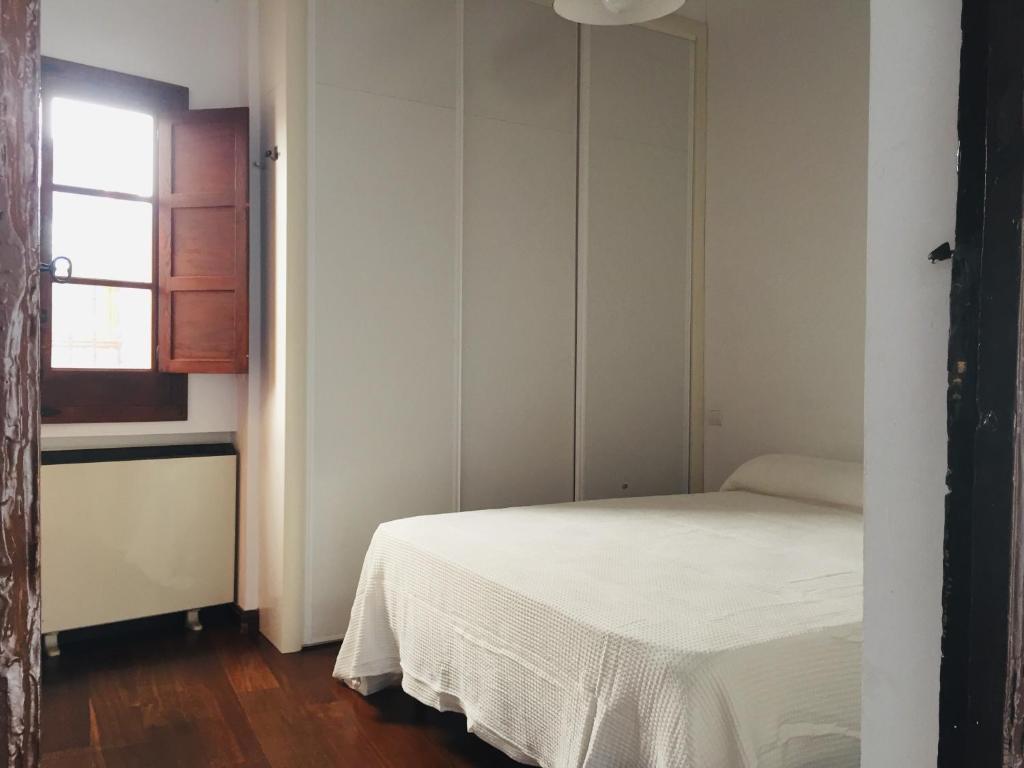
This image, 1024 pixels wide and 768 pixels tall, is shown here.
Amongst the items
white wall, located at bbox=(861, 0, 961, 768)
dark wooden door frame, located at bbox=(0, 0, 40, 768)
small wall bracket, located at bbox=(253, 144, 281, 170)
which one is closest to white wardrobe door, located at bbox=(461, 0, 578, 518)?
small wall bracket, located at bbox=(253, 144, 281, 170)

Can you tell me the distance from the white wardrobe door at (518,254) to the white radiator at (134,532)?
40.3 inches

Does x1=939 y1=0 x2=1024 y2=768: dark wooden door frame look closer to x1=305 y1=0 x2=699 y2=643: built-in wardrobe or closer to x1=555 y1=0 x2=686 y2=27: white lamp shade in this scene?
x1=555 y1=0 x2=686 y2=27: white lamp shade

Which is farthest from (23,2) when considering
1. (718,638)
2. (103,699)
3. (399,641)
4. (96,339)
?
(96,339)

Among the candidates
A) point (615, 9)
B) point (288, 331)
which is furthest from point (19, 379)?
point (288, 331)

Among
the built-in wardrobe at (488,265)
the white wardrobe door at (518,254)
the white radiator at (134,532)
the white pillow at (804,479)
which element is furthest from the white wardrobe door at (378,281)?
the white pillow at (804,479)

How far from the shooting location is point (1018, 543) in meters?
0.59

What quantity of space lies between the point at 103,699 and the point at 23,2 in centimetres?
269

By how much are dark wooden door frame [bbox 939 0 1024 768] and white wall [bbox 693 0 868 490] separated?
2.91m

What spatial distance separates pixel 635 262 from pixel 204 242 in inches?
74.8

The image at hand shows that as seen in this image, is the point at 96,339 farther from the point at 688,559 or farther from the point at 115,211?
the point at 688,559

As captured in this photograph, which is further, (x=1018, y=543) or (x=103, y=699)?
(x=103, y=699)

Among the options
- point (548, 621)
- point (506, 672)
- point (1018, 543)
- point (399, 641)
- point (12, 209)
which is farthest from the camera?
point (399, 641)

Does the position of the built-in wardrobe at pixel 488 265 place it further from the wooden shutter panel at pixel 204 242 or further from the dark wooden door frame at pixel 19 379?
the dark wooden door frame at pixel 19 379

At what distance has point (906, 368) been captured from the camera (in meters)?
0.67
